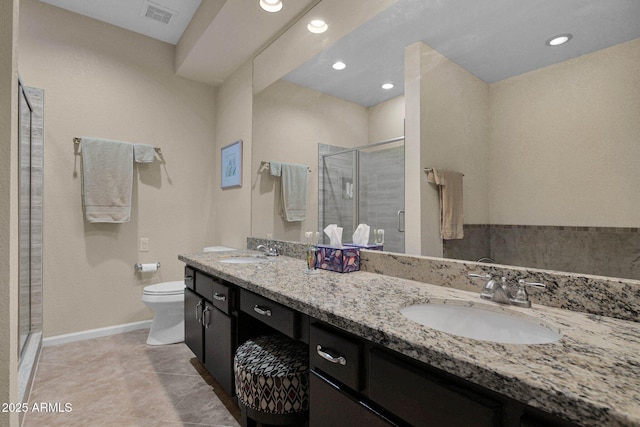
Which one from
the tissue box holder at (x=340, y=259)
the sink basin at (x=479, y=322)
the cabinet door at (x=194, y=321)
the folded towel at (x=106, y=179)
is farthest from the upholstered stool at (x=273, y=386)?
the folded towel at (x=106, y=179)

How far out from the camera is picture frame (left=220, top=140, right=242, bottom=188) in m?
2.90

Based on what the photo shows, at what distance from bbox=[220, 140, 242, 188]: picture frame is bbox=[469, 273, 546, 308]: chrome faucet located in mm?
2316

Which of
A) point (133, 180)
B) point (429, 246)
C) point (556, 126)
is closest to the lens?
point (556, 126)

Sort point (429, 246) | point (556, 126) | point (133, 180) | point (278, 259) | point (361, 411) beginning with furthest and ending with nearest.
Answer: point (133, 180) → point (278, 259) → point (429, 246) → point (556, 126) → point (361, 411)

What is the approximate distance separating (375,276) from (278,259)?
84cm

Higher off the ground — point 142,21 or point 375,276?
point 142,21

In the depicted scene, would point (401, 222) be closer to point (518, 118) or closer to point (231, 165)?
point (518, 118)

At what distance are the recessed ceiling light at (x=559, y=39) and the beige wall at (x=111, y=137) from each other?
10.1ft

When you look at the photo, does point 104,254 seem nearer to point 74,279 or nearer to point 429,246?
point 74,279

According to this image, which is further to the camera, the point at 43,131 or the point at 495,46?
the point at 43,131

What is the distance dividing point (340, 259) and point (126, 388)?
1.59 m

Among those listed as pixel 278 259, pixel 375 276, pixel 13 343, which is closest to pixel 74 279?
pixel 278 259

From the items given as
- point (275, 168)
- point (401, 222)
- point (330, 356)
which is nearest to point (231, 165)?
point (275, 168)

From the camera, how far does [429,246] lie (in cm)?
139
